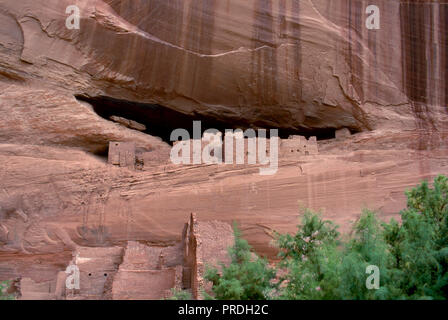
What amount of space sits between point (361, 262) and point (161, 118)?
26.0 feet

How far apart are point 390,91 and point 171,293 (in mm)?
6641

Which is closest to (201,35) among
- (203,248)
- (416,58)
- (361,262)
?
(416,58)

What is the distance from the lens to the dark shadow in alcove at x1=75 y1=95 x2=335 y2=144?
1480 centimetres

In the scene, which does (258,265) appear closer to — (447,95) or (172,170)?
(172,170)

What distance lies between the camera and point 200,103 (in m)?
14.8

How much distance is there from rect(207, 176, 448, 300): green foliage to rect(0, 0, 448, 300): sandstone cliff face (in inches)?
112

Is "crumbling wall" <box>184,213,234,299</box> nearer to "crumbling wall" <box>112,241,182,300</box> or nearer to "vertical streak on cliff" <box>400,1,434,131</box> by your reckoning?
"crumbling wall" <box>112,241,182,300</box>

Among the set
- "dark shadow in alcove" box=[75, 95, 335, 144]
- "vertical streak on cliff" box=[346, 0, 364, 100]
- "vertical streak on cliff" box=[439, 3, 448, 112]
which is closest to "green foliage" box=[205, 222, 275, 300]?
"vertical streak on cliff" box=[346, 0, 364, 100]

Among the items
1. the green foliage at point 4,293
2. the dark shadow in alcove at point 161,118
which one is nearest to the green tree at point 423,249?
the green foliage at point 4,293

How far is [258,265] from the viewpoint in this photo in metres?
9.27

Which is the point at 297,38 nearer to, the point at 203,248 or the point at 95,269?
the point at 203,248

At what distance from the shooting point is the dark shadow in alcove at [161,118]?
1480 cm

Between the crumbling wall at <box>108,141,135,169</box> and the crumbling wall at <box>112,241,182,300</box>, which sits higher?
the crumbling wall at <box>108,141,135,169</box>

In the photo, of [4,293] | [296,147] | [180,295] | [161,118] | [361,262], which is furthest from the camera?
[161,118]
